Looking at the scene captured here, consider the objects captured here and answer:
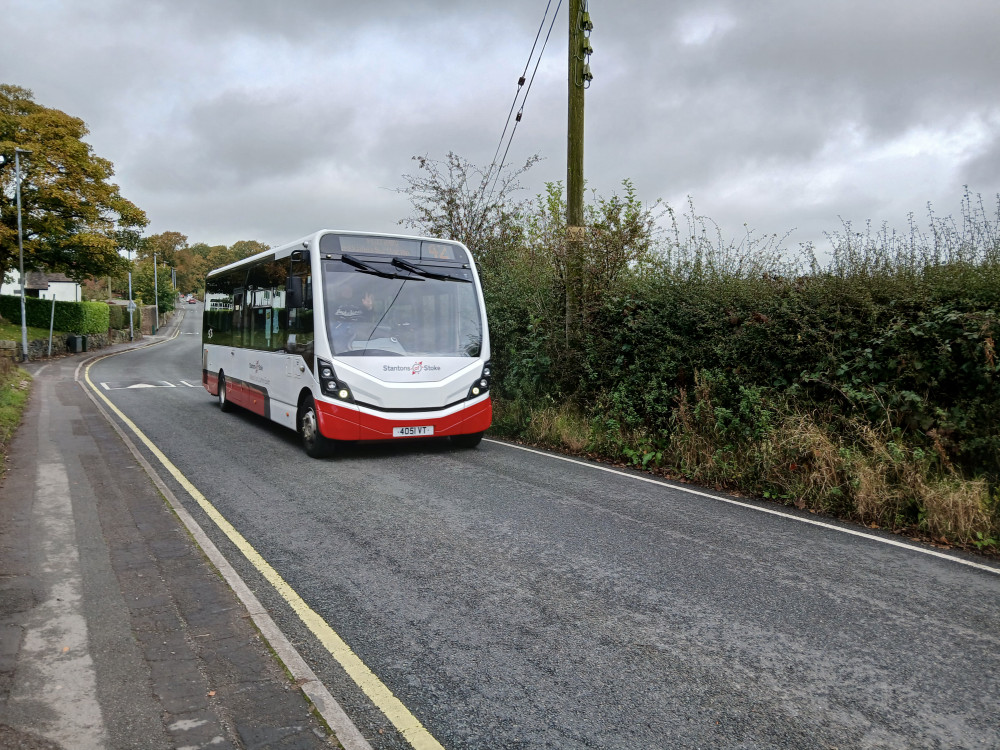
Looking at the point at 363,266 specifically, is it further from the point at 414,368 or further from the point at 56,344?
the point at 56,344

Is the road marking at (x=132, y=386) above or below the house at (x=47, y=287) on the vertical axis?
below

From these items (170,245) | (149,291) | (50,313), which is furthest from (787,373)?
(170,245)

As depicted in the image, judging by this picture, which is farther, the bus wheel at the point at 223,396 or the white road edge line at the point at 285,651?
the bus wheel at the point at 223,396

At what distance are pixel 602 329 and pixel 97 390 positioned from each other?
16063 millimetres

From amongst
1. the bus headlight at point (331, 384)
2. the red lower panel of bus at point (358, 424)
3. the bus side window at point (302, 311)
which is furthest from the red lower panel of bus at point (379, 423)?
the bus side window at point (302, 311)

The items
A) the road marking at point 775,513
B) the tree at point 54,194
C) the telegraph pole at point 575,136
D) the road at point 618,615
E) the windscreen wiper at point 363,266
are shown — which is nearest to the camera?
the road at point 618,615

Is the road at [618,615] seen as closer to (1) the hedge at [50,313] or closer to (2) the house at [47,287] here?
(1) the hedge at [50,313]

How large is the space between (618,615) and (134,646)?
2711mm

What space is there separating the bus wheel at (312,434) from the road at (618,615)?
1.49m

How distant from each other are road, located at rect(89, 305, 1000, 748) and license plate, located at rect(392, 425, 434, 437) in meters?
1.59

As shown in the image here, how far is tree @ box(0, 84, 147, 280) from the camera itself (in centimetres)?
3703

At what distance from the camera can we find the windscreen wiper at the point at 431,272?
1004 cm

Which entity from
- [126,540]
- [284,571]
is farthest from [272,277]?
[284,571]

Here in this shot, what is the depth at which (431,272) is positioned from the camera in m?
10.2
